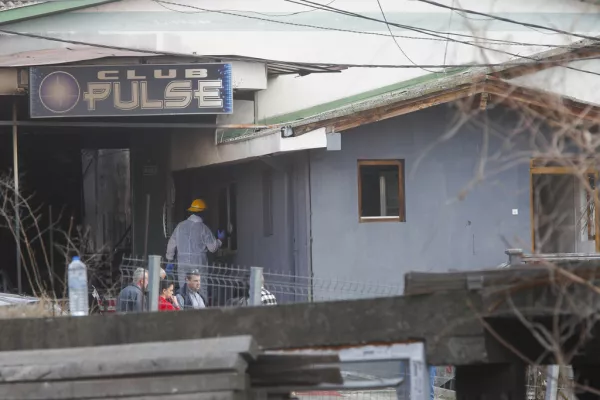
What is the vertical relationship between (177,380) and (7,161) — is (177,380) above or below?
below

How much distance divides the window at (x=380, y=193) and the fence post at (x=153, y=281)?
564 cm

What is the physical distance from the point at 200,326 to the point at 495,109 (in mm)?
9912

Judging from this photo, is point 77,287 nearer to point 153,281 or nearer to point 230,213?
point 153,281

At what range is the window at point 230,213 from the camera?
20016 mm

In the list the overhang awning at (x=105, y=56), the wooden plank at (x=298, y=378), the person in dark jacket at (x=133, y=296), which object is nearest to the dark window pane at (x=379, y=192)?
the overhang awning at (x=105, y=56)

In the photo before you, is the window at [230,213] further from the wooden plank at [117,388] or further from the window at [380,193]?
the wooden plank at [117,388]

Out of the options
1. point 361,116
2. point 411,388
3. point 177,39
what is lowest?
point 411,388

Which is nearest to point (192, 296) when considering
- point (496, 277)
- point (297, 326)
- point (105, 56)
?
point (105, 56)

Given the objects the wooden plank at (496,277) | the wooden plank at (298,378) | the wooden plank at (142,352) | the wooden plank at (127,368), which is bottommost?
the wooden plank at (298,378)

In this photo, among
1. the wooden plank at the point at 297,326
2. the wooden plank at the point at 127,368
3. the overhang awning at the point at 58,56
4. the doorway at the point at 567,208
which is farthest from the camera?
the doorway at the point at 567,208

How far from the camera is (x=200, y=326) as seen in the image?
316 inches

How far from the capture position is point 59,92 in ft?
53.6

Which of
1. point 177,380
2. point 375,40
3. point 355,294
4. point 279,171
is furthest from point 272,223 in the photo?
point 177,380

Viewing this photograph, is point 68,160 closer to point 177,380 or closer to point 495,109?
point 495,109
